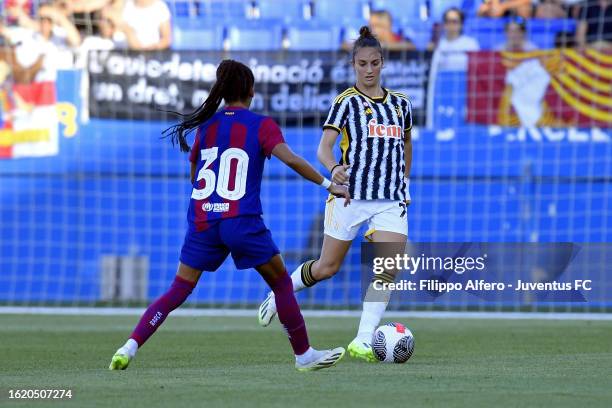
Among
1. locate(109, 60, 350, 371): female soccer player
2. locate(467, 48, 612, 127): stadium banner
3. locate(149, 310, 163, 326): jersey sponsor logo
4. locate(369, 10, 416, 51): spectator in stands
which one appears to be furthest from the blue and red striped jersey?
locate(467, 48, 612, 127): stadium banner

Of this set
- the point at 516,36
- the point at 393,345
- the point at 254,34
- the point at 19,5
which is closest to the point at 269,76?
the point at 254,34

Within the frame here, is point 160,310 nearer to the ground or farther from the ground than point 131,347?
farther from the ground

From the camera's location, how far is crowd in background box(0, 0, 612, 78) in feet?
55.4

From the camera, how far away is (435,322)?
511 inches

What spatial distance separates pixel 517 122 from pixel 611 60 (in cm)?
144

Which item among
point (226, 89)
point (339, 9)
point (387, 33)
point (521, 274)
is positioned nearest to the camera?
point (226, 89)

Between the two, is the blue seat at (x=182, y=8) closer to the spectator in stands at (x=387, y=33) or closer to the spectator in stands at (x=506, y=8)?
the spectator in stands at (x=387, y=33)

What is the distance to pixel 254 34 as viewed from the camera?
17547mm

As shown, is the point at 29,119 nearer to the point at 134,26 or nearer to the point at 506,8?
the point at 134,26

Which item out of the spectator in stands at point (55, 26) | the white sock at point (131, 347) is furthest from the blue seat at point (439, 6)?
the white sock at point (131, 347)

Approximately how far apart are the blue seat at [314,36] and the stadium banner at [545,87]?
196 centimetres

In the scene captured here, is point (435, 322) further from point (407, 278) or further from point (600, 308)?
point (600, 308)

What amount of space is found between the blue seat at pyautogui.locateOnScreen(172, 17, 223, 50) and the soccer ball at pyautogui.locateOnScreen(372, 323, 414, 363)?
10144mm

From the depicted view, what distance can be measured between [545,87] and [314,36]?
321 centimetres
